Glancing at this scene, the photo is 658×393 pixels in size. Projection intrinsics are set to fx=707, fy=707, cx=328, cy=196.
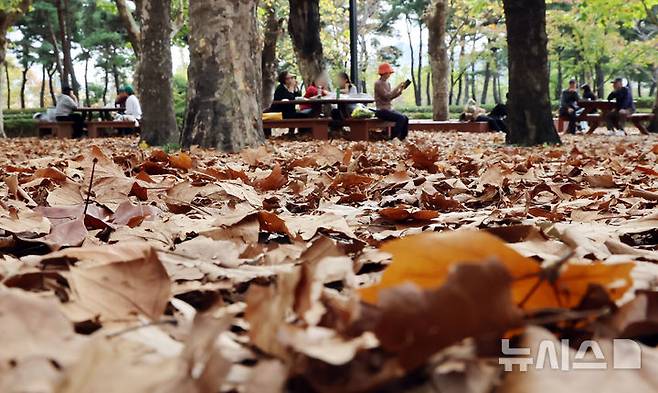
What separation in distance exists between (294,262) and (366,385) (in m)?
0.66

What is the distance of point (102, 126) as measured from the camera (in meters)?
18.7

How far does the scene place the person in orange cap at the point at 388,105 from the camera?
13.0m

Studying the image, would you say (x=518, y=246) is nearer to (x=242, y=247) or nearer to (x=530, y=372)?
(x=242, y=247)

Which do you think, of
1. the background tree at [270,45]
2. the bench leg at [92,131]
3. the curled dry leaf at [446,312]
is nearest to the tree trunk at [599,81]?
the background tree at [270,45]

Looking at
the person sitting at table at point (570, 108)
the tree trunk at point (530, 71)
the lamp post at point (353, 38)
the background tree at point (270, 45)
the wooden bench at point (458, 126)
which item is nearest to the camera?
the tree trunk at point (530, 71)

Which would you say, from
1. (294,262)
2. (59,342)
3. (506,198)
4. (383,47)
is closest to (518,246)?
(294,262)

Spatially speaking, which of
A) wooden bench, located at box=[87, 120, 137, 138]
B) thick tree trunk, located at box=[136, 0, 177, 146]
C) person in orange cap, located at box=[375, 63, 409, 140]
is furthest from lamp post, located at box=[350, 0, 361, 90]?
wooden bench, located at box=[87, 120, 137, 138]

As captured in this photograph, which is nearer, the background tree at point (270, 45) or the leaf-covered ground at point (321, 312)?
the leaf-covered ground at point (321, 312)

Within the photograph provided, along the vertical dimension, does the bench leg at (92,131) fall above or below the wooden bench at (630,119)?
above

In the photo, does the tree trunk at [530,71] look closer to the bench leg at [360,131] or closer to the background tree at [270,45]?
the bench leg at [360,131]

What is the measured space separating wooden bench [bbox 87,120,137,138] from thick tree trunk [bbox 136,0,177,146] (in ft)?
23.0

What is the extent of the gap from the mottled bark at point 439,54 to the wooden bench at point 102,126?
893 cm

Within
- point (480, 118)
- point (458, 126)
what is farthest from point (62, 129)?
point (480, 118)

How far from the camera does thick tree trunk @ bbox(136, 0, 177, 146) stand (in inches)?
427
